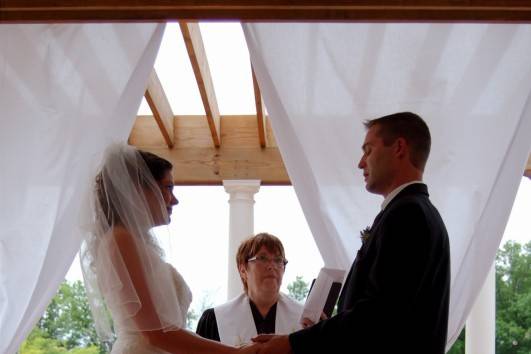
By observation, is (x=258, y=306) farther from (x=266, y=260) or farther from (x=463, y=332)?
(x=463, y=332)

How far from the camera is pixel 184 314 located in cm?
284

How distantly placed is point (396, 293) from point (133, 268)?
36.6 inches

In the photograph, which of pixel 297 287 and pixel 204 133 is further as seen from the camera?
pixel 297 287

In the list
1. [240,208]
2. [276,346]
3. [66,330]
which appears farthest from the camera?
[66,330]

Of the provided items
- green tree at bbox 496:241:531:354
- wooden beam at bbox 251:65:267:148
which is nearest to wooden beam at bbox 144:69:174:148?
wooden beam at bbox 251:65:267:148

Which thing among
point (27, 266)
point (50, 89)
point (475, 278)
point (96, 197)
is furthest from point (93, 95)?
point (475, 278)

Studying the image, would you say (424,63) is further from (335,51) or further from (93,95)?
(93,95)

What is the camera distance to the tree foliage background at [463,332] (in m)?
10.8

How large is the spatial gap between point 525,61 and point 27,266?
2.22 metres

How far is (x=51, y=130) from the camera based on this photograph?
3.10 meters

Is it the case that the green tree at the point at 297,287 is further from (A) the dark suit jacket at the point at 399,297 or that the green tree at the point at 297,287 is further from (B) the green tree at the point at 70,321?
(A) the dark suit jacket at the point at 399,297

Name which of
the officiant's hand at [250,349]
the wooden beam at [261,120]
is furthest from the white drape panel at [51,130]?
the wooden beam at [261,120]

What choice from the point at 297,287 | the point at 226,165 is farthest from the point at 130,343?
the point at 297,287
